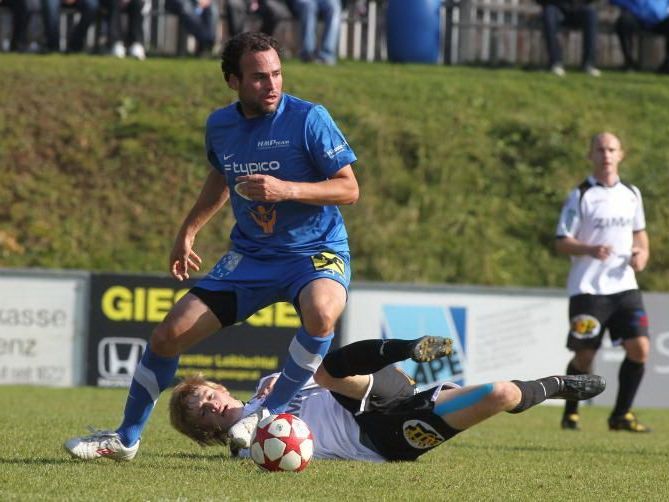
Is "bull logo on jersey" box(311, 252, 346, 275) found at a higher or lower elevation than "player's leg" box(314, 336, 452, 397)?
higher

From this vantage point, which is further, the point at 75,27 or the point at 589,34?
the point at 589,34

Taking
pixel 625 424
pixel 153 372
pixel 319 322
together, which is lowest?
pixel 625 424

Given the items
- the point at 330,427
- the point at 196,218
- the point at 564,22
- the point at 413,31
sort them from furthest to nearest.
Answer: the point at 413,31 → the point at 564,22 → the point at 196,218 → the point at 330,427

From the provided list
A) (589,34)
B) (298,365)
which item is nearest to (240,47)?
(298,365)

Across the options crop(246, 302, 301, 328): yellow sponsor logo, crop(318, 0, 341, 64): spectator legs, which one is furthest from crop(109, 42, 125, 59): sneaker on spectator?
crop(246, 302, 301, 328): yellow sponsor logo

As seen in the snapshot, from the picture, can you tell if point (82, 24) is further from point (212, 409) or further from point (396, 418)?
point (396, 418)

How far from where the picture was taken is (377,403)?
7.09 metres

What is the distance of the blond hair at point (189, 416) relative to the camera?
280 inches

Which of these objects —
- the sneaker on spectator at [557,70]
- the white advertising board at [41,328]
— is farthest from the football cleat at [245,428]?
the sneaker on spectator at [557,70]

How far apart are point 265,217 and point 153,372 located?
987 millimetres

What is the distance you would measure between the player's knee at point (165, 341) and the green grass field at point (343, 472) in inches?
22.9

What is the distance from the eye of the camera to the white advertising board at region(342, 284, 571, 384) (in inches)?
590

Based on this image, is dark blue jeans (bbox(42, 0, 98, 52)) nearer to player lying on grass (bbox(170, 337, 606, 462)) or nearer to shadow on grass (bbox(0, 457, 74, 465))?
player lying on grass (bbox(170, 337, 606, 462))

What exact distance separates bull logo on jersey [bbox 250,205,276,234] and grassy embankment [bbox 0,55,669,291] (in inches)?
421
